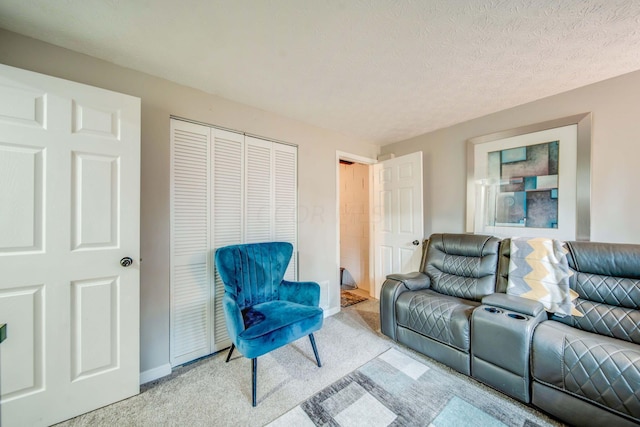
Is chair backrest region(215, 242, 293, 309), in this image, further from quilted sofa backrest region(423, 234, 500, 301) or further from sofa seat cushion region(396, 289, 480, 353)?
quilted sofa backrest region(423, 234, 500, 301)

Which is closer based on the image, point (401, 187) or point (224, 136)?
point (224, 136)

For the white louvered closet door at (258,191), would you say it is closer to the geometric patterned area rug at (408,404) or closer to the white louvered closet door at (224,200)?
the white louvered closet door at (224,200)

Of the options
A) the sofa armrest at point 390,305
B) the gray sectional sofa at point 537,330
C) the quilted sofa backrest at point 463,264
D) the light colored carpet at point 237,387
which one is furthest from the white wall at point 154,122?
the quilted sofa backrest at point 463,264

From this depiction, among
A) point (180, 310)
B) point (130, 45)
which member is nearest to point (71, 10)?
point (130, 45)

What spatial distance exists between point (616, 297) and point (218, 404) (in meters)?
2.83

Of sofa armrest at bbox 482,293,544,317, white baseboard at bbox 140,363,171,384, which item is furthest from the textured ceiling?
white baseboard at bbox 140,363,171,384

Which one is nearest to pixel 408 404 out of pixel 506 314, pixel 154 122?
pixel 506 314

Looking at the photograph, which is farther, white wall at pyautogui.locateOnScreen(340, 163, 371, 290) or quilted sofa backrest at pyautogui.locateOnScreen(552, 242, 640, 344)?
white wall at pyautogui.locateOnScreen(340, 163, 371, 290)

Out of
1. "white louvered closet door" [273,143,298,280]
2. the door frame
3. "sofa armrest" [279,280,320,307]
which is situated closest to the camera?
"sofa armrest" [279,280,320,307]

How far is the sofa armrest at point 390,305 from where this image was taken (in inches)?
87.0

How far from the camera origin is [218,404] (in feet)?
4.99

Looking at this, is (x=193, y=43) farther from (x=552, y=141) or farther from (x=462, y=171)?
(x=552, y=141)

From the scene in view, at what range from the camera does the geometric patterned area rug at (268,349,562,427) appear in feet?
4.54

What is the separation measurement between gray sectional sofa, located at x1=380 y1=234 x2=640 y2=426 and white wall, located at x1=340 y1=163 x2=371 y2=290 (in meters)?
1.65
